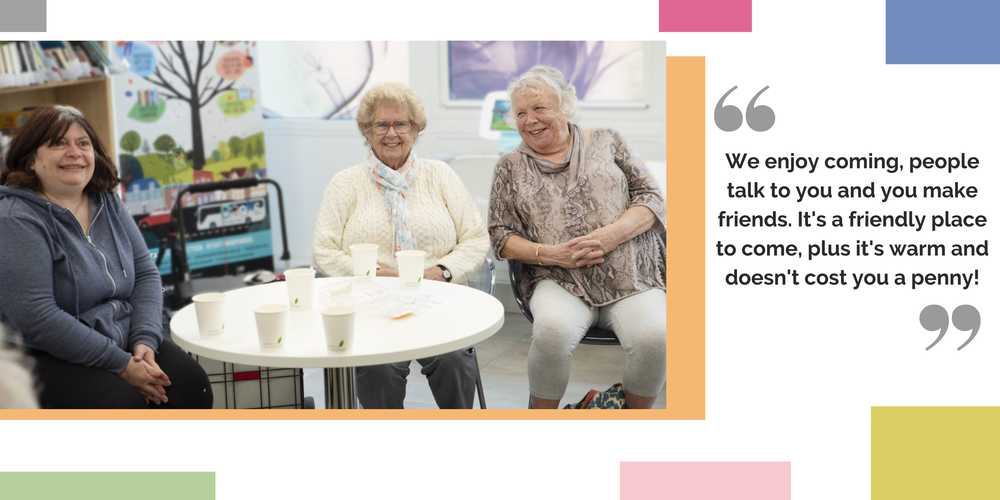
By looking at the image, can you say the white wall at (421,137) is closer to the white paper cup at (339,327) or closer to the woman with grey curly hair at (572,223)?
the woman with grey curly hair at (572,223)

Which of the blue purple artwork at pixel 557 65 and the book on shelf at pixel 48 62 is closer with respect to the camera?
the book on shelf at pixel 48 62

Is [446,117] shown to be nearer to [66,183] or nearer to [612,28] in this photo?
[66,183]

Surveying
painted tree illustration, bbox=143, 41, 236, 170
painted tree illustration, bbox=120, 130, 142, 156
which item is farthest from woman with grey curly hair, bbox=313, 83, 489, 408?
painted tree illustration, bbox=143, 41, 236, 170

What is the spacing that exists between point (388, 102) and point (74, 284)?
0.99 metres

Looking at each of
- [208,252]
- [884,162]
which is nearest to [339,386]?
[884,162]

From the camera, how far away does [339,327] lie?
176 cm

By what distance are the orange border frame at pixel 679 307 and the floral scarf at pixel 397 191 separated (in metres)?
0.93

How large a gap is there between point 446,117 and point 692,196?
12.6 feet

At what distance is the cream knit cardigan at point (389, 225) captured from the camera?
101 inches

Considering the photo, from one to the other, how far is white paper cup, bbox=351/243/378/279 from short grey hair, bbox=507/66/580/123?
67 centimetres

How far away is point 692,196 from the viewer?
1.70m

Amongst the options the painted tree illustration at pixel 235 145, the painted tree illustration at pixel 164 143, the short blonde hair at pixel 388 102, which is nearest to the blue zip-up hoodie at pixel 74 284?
the short blonde hair at pixel 388 102

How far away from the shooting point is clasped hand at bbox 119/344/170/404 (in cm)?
209

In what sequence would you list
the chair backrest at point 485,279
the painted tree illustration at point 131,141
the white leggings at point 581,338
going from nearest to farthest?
the white leggings at point 581,338
the chair backrest at point 485,279
the painted tree illustration at point 131,141
